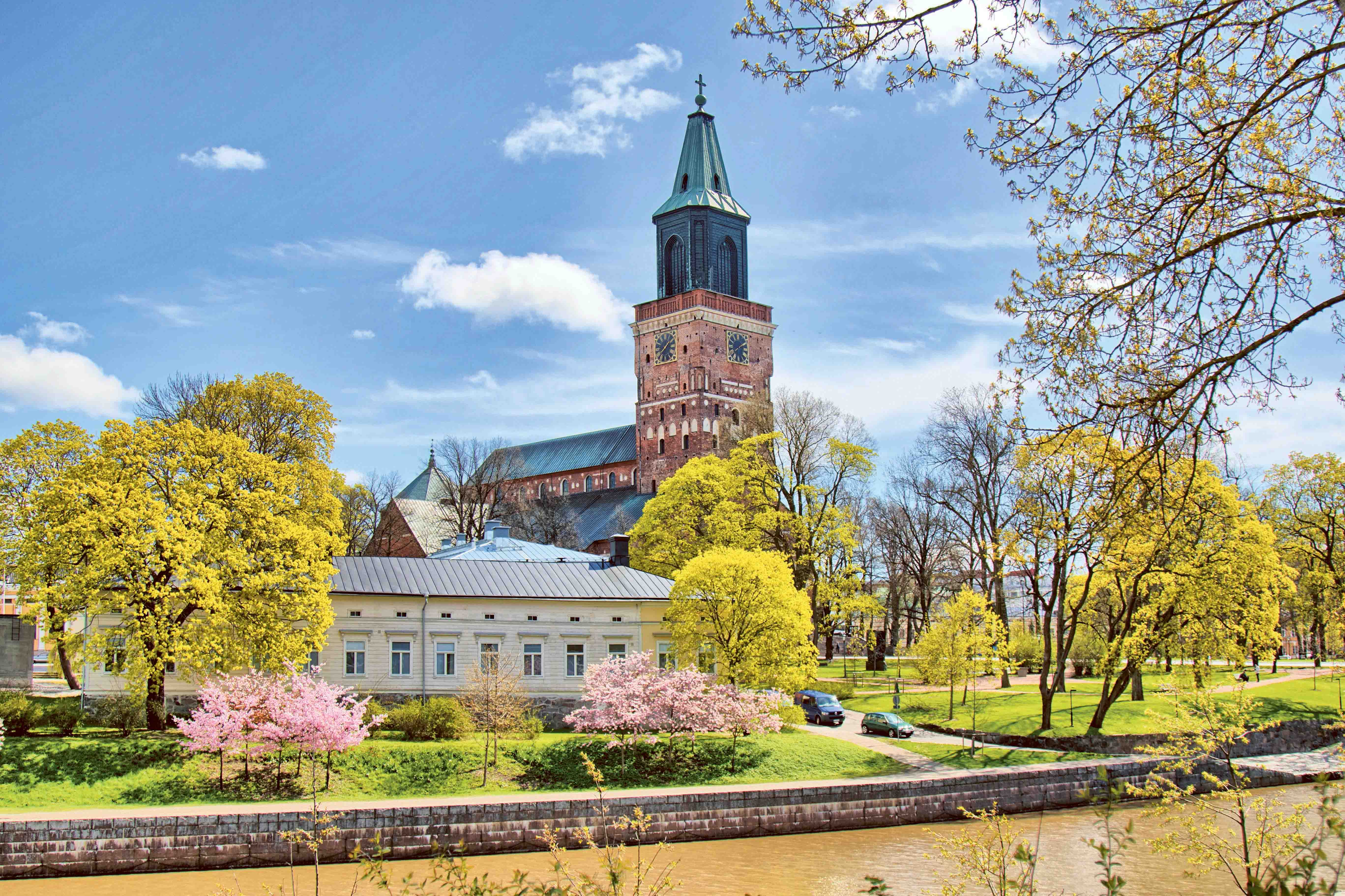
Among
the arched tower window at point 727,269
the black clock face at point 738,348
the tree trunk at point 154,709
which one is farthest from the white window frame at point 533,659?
the arched tower window at point 727,269

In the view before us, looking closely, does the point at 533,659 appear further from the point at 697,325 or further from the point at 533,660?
the point at 697,325

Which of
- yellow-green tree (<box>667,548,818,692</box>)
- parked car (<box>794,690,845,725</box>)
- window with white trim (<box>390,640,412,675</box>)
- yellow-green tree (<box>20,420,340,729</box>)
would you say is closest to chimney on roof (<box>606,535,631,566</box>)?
yellow-green tree (<box>667,548,818,692</box>)

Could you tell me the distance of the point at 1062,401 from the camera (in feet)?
32.5

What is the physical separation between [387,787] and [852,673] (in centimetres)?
3183

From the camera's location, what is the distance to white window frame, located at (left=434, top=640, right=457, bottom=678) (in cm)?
3638

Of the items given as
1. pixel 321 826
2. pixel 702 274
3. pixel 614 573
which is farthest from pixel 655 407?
pixel 321 826

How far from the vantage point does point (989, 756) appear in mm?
33312

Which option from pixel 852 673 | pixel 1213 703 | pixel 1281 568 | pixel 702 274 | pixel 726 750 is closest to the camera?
pixel 1213 703

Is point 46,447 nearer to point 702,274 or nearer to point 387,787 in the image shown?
point 387,787

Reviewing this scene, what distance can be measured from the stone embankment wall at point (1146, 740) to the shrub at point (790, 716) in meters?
4.97

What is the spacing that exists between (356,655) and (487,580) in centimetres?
490

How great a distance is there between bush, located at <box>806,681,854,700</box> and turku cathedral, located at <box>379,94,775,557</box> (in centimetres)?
3089

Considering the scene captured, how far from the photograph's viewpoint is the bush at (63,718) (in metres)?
29.9

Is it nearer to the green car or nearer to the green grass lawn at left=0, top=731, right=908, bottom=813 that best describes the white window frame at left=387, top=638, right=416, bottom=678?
the green grass lawn at left=0, top=731, right=908, bottom=813
